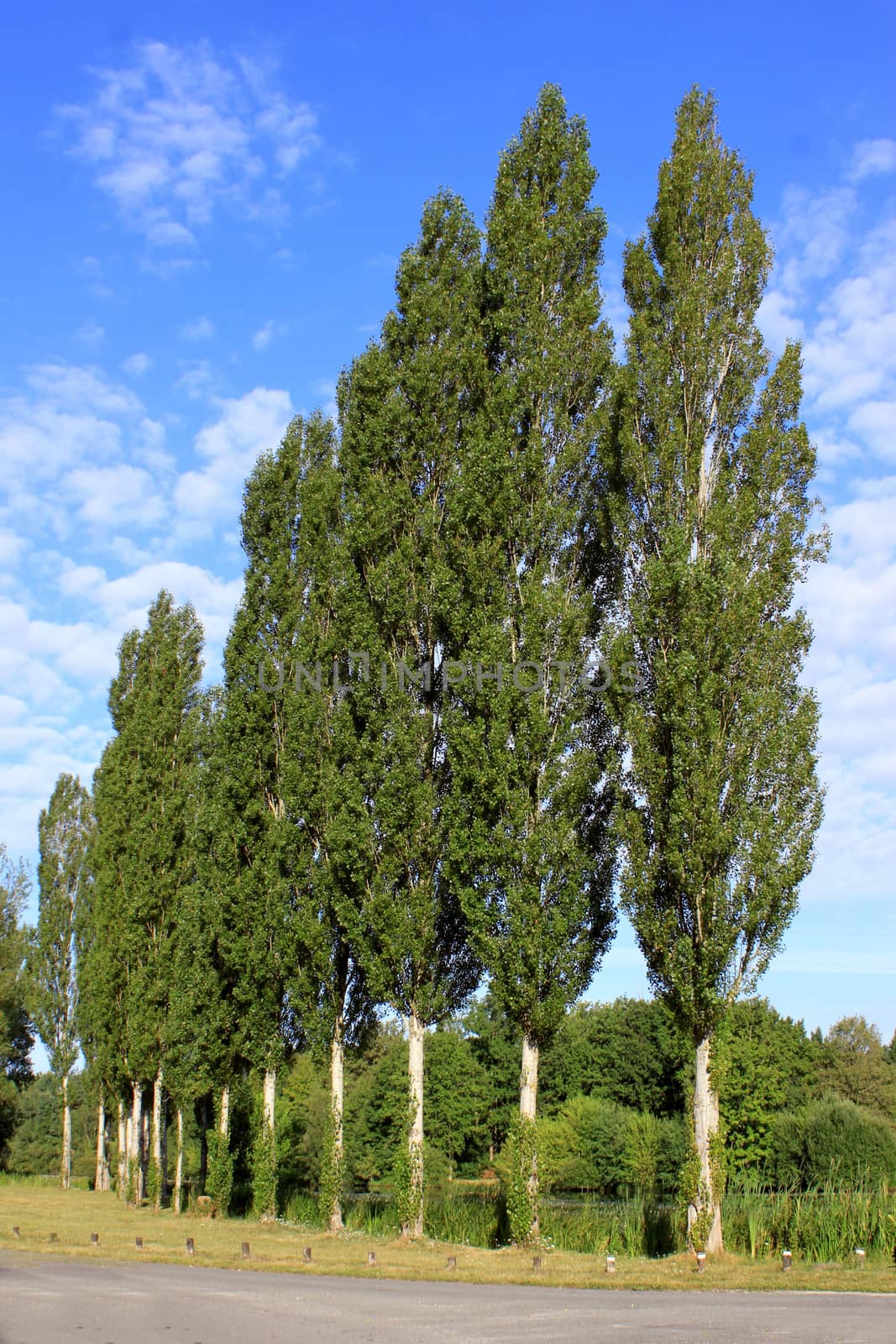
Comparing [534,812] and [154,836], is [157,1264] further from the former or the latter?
[154,836]

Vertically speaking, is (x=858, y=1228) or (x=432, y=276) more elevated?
(x=432, y=276)

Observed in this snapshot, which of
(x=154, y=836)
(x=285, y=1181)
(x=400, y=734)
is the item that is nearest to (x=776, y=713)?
(x=400, y=734)

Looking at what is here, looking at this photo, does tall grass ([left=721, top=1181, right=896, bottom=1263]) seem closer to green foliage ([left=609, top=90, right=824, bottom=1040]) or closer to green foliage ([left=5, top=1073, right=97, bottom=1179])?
green foliage ([left=609, top=90, right=824, bottom=1040])

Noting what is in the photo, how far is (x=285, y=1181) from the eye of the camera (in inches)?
1590

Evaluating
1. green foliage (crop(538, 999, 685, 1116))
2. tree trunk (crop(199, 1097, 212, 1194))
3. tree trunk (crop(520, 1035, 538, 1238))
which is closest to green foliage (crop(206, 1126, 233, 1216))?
tree trunk (crop(199, 1097, 212, 1194))

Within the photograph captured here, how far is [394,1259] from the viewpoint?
52.4ft

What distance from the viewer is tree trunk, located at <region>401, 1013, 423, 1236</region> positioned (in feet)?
58.5

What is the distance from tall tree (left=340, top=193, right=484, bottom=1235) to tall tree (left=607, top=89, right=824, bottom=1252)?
3.35 m

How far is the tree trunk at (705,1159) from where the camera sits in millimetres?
15086

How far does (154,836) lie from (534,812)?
1804cm

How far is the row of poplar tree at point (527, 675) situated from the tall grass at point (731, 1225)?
159 centimetres

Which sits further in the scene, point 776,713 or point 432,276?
point 432,276

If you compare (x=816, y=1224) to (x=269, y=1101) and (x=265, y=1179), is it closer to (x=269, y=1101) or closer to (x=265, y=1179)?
(x=265, y=1179)

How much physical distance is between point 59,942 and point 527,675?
3251 centimetres
